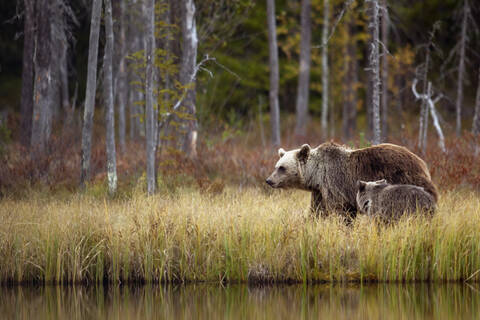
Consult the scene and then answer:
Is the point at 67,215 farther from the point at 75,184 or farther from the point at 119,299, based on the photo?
the point at 75,184

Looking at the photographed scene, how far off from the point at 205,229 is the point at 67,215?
6.52 feet

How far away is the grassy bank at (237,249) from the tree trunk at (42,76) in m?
6.38

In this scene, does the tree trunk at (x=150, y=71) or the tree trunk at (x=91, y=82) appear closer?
the tree trunk at (x=150, y=71)

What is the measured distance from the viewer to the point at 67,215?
807cm

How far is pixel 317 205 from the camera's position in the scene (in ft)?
27.7

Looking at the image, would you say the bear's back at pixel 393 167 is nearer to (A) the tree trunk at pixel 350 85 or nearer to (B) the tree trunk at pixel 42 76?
(B) the tree trunk at pixel 42 76

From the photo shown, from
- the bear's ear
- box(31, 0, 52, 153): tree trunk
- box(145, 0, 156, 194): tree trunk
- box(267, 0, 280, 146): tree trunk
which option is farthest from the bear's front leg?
box(267, 0, 280, 146): tree trunk

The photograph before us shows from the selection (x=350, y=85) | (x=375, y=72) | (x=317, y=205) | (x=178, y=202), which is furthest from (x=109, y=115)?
(x=350, y=85)

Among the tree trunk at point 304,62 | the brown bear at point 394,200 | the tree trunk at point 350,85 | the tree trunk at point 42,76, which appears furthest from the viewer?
the tree trunk at point 350,85

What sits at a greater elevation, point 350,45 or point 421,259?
point 350,45

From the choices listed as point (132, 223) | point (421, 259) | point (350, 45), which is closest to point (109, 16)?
point (132, 223)

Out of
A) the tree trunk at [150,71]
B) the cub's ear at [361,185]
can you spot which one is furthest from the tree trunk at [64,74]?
the cub's ear at [361,185]

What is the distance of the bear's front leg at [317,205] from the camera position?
26.8ft

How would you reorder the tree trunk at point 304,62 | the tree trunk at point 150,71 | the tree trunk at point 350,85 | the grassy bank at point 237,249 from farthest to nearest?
the tree trunk at point 350,85, the tree trunk at point 304,62, the tree trunk at point 150,71, the grassy bank at point 237,249
